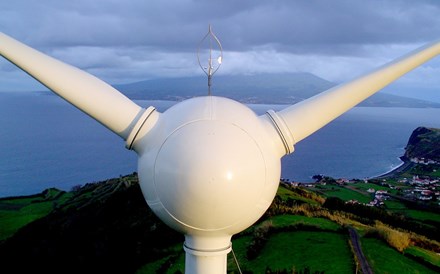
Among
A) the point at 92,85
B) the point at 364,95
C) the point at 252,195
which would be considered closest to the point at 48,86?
the point at 92,85

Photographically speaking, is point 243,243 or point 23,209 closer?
point 243,243

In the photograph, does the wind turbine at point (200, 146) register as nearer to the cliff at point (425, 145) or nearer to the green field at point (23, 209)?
the green field at point (23, 209)

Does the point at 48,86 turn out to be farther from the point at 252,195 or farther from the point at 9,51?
the point at 252,195

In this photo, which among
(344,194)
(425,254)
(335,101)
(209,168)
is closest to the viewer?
(209,168)

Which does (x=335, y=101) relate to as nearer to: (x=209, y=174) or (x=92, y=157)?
(x=209, y=174)

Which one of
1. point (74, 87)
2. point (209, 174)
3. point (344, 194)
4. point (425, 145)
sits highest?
point (74, 87)

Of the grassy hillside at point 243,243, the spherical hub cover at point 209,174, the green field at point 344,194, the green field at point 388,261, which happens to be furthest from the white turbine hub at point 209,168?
the green field at point 344,194

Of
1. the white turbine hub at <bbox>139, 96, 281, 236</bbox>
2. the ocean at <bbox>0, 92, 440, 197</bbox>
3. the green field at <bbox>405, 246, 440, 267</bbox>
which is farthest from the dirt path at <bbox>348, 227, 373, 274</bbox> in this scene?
the ocean at <bbox>0, 92, 440, 197</bbox>

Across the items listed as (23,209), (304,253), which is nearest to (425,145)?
(23,209)
